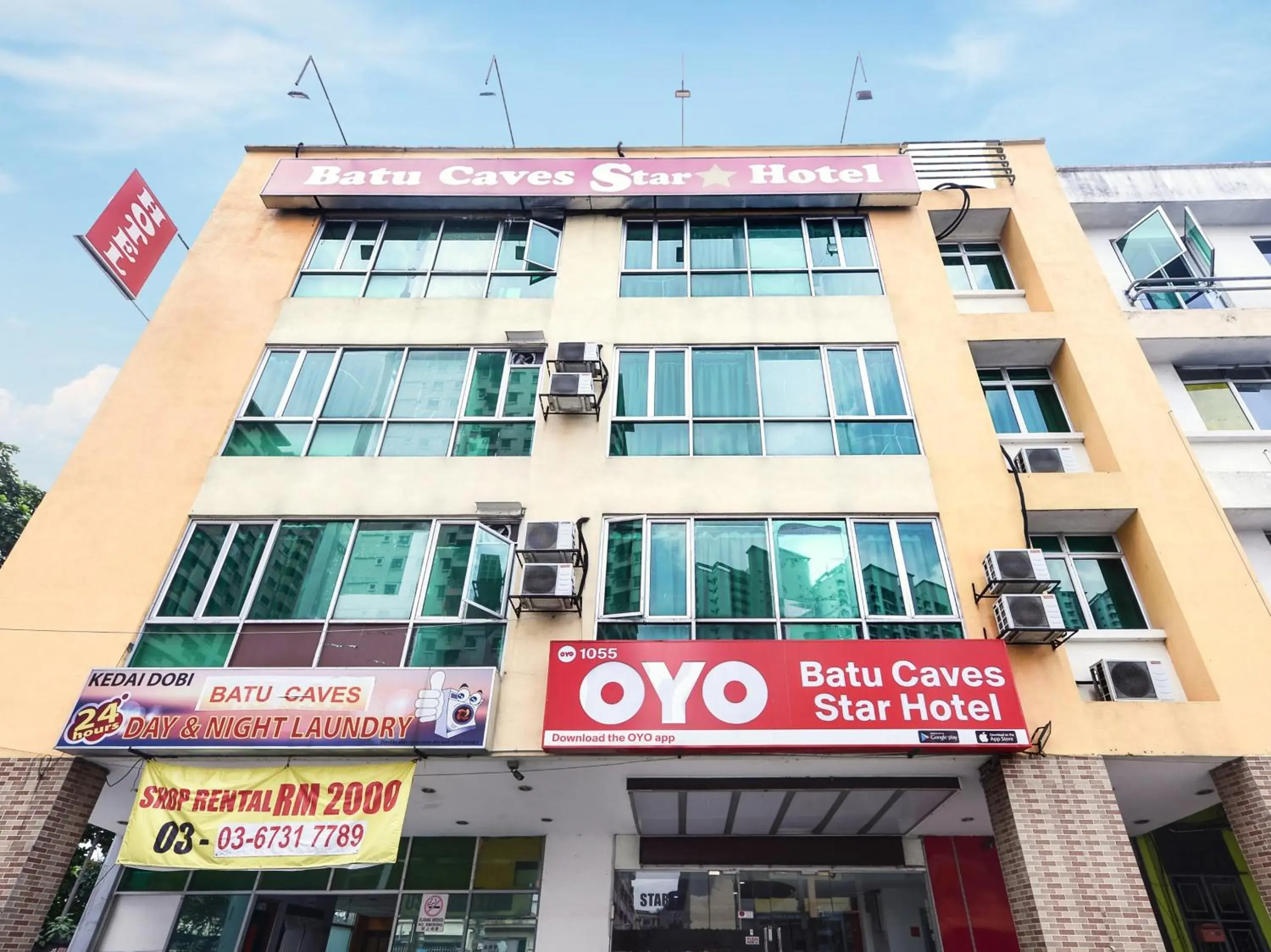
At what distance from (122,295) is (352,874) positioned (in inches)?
391

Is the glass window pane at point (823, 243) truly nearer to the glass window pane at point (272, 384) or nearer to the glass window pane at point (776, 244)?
the glass window pane at point (776, 244)

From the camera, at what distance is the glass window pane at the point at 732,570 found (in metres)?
9.12

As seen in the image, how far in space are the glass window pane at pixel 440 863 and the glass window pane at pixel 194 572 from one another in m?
4.97

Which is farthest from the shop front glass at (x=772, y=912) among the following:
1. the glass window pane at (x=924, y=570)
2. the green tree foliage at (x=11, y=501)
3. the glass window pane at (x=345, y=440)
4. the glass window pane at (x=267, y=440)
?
the green tree foliage at (x=11, y=501)

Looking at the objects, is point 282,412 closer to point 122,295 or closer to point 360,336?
point 360,336

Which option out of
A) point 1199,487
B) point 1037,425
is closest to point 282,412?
point 1037,425

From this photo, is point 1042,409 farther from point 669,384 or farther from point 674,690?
point 674,690

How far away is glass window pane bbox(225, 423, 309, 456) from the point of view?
1046cm

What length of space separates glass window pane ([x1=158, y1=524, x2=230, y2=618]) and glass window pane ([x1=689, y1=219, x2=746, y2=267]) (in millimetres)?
8465

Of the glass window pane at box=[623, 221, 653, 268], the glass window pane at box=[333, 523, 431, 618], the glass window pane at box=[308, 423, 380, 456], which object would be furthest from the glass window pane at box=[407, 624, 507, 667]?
the glass window pane at box=[623, 221, 653, 268]

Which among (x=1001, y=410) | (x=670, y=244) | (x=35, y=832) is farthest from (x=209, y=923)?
(x=1001, y=410)

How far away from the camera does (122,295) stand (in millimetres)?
11391

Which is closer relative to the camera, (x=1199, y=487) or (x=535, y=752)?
(x=535, y=752)

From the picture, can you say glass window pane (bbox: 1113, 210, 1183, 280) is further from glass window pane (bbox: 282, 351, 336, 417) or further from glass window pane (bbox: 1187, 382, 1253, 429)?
glass window pane (bbox: 282, 351, 336, 417)
